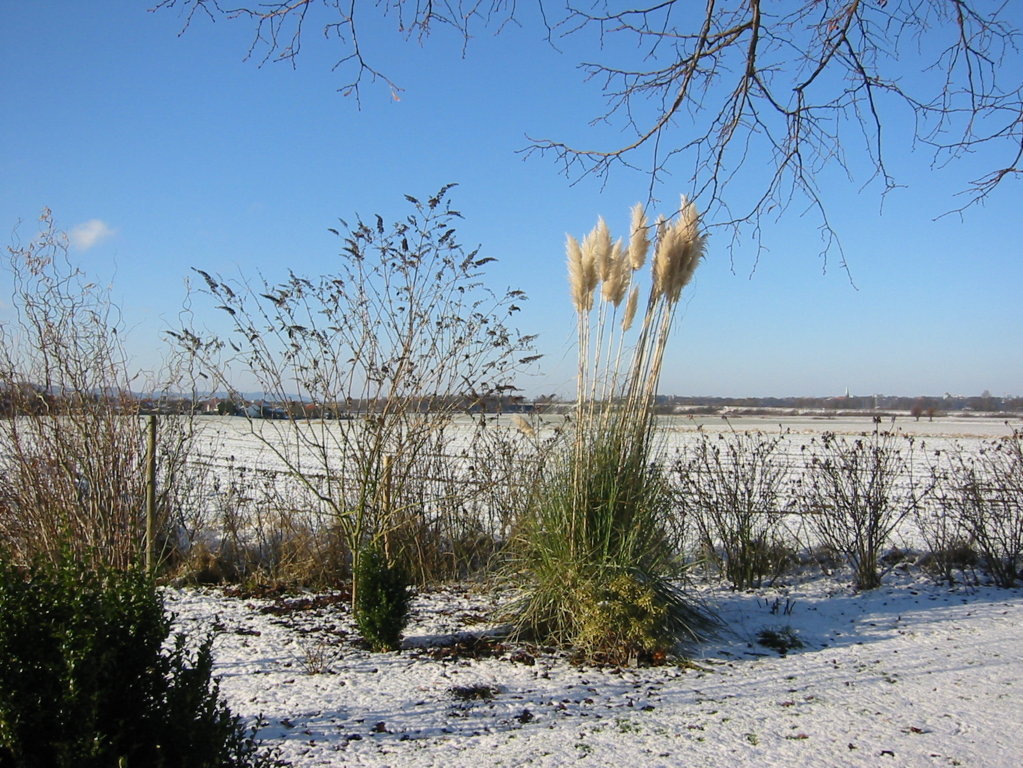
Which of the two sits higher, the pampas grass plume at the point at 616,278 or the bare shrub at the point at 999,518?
the pampas grass plume at the point at 616,278

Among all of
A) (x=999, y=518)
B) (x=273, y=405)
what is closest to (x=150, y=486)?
(x=273, y=405)

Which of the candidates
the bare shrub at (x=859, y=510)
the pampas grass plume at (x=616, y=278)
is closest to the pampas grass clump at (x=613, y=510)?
the pampas grass plume at (x=616, y=278)

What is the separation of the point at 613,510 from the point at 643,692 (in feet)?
3.64

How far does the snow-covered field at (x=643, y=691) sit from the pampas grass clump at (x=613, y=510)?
8.2 inches

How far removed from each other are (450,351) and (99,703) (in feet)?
13.3

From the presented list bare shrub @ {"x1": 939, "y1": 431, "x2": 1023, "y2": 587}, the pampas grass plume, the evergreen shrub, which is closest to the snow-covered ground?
bare shrub @ {"x1": 939, "y1": 431, "x2": 1023, "y2": 587}

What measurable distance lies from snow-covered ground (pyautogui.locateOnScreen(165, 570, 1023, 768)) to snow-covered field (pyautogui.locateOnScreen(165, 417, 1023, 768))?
0.01 metres

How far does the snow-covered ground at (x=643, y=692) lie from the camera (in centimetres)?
332

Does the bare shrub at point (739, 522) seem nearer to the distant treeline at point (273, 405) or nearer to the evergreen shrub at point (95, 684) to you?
the distant treeline at point (273, 405)

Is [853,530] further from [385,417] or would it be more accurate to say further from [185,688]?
[185,688]

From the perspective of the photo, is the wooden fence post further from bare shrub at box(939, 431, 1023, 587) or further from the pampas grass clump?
bare shrub at box(939, 431, 1023, 587)

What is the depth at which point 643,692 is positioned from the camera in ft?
13.4

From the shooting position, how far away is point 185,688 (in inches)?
86.6

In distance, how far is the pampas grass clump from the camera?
4.56 m
